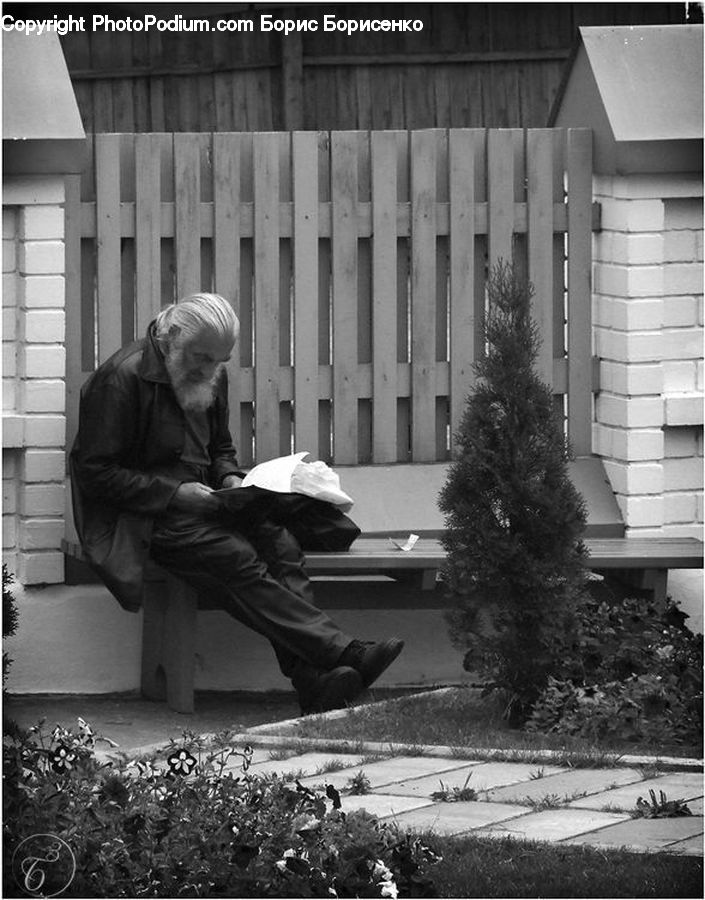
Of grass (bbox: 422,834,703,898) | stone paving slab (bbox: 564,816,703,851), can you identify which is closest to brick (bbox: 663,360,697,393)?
stone paving slab (bbox: 564,816,703,851)

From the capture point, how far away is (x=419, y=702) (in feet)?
21.2

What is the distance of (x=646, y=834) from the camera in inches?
177

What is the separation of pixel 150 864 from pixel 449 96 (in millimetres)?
10287

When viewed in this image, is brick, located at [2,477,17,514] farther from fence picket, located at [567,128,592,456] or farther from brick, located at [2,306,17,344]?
fence picket, located at [567,128,592,456]

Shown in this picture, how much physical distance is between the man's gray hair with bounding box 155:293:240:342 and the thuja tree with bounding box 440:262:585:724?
3.27 feet

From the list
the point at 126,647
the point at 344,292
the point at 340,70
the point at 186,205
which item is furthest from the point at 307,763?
the point at 340,70

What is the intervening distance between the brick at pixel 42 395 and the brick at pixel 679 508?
98.8 inches

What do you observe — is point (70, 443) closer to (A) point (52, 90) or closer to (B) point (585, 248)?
(A) point (52, 90)

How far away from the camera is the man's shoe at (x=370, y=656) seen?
6.45m

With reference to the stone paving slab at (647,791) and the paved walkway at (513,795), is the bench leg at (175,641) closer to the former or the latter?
the paved walkway at (513,795)

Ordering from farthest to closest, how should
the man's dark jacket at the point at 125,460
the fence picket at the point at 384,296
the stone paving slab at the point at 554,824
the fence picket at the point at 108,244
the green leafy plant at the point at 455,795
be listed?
the fence picket at the point at 384,296 → the fence picket at the point at 108,244 → the man's dark jacket at the point at 125,460 → the green leafy plant at the point at 455,795 → the stone paving slab at the point at 554,824

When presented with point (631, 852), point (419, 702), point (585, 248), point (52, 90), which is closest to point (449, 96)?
point (585, 248)

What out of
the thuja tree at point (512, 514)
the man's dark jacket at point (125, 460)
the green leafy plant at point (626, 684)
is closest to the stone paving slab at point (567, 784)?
the green leafy plant at point (626, 684)

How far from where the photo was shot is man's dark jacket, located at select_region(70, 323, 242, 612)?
6555 mm
